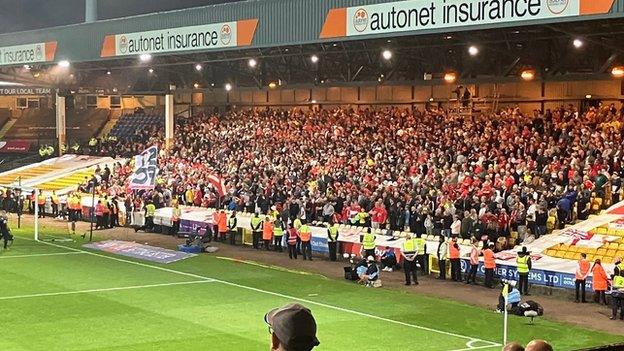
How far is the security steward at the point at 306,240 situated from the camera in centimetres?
3388

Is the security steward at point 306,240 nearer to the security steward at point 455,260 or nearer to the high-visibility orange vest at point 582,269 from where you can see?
the security steward at point 455,260

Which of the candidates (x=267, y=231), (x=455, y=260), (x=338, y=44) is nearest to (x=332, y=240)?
(x=267, y=231)

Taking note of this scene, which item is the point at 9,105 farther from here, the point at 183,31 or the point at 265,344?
the point at 265,344

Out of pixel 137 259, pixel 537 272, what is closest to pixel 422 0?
pixel 537 272

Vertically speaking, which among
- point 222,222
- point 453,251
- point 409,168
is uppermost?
point 409,168

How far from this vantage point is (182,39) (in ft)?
136

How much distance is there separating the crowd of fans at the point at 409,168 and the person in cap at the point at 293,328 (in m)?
26.4

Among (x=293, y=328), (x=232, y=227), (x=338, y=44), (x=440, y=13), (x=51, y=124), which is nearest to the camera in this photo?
(x=293, y=328)

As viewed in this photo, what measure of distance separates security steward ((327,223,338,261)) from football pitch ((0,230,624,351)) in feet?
9.82

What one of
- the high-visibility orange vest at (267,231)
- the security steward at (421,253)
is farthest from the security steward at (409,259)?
the high-visibility orange vest at (267,231)

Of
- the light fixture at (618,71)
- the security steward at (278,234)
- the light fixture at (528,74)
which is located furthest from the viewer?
the light fixture at (528,74)

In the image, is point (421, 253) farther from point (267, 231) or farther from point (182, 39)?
point (182, 39)

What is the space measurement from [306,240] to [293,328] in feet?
98.0

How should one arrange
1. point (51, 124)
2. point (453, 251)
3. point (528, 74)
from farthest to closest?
point (51, 124)
point (528, 74)
point (453, 251)
